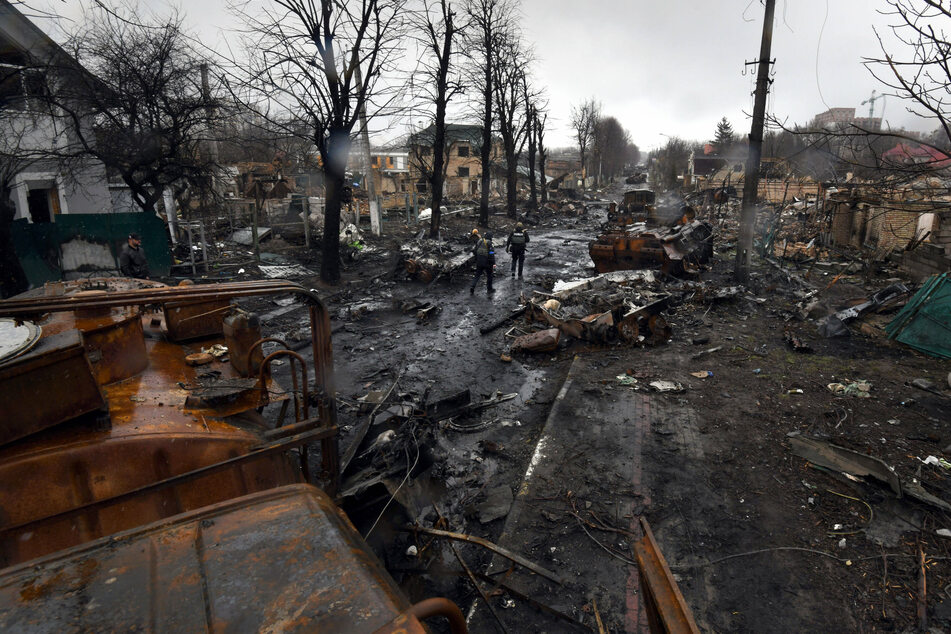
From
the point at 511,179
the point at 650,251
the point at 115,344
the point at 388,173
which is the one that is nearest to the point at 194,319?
the point at 115,344

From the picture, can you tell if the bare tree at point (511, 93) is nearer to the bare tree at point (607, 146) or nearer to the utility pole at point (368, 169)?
the utility pole at point (368, 169)

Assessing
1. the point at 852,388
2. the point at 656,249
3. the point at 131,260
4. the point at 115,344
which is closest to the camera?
the point at 115,344

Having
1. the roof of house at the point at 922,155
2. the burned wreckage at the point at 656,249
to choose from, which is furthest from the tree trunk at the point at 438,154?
the roof of house at the point at 922,155

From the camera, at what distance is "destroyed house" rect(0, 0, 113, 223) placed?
33.6 feet

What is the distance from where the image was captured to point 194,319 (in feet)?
14.3

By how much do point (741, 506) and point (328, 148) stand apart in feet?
42.2

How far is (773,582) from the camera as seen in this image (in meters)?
3.79

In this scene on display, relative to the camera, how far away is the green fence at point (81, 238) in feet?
41.0

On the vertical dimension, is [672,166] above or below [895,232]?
above

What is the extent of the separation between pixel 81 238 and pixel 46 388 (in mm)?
13846

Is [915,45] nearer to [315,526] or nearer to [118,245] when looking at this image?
[315,526]

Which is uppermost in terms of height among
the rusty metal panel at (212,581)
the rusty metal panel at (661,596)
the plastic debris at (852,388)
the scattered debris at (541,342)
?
the rusty metal panel at (212,581)

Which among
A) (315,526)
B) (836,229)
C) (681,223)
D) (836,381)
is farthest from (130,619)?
(836,229)

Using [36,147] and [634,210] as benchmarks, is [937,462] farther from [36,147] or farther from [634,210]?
[634,210]
